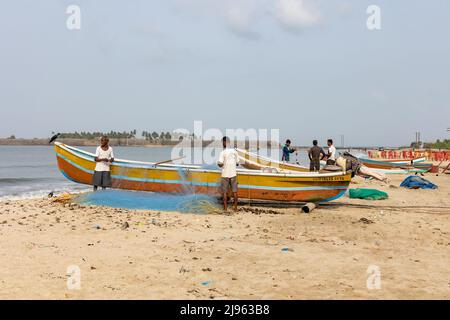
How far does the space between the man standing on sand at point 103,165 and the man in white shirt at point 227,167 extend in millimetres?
3910

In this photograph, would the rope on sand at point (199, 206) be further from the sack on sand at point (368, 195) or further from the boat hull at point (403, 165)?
the boat hull at point (403, 165)

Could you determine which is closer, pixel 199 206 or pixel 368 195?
pixel 199 206

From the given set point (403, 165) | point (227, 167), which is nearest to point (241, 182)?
point (227, 167)

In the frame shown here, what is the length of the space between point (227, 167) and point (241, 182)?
50.8 inches

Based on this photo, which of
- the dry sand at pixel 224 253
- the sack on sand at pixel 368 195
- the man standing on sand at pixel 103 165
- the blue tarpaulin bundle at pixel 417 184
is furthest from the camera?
the blue tarpaulin bundle at pixel 417 184

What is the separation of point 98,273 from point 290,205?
8246mm

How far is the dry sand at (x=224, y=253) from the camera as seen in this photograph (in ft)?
17.5

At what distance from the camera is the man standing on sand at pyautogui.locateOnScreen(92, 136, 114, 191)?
42.3ft

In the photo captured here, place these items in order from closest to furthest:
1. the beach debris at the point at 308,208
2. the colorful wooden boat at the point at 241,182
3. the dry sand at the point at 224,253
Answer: the dry sand at the point at 224,253, the beach debris at the point at 308,208, the colorful wooden boat at the point at 241,182

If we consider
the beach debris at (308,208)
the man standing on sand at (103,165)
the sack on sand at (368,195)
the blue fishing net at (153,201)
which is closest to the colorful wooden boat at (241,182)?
the man standing on sand at (103,165)

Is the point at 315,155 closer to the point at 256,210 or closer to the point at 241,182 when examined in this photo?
the point at 241,182

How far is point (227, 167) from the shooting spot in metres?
11.5
